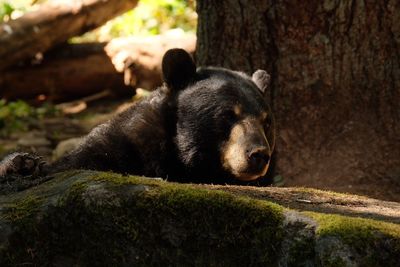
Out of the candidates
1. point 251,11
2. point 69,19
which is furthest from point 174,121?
point 69,19

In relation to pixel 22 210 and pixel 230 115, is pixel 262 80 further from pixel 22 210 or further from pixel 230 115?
pixel 22 210

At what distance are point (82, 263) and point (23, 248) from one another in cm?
32

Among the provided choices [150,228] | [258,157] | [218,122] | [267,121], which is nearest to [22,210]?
[150,228]

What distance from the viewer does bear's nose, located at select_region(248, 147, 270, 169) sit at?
5500mm

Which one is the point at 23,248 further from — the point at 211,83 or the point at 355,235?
the point at 211,83

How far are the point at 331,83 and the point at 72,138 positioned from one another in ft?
17.5

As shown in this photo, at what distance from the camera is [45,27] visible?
39.6ft

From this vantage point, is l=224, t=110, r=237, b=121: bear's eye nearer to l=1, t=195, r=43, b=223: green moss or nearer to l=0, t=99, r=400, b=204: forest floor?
l=0, t=99, r=400, b=204: forest floor

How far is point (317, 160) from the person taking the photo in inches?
285

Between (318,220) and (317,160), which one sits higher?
(318,220)

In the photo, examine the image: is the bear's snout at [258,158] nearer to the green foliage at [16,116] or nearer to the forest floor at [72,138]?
the forest floor at [72,138]

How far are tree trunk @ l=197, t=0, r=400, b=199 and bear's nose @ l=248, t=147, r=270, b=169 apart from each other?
1.68 m

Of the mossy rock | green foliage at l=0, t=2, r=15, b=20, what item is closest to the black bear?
the mossy rock

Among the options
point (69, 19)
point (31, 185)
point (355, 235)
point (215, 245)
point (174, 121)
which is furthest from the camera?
point (69, 19)
